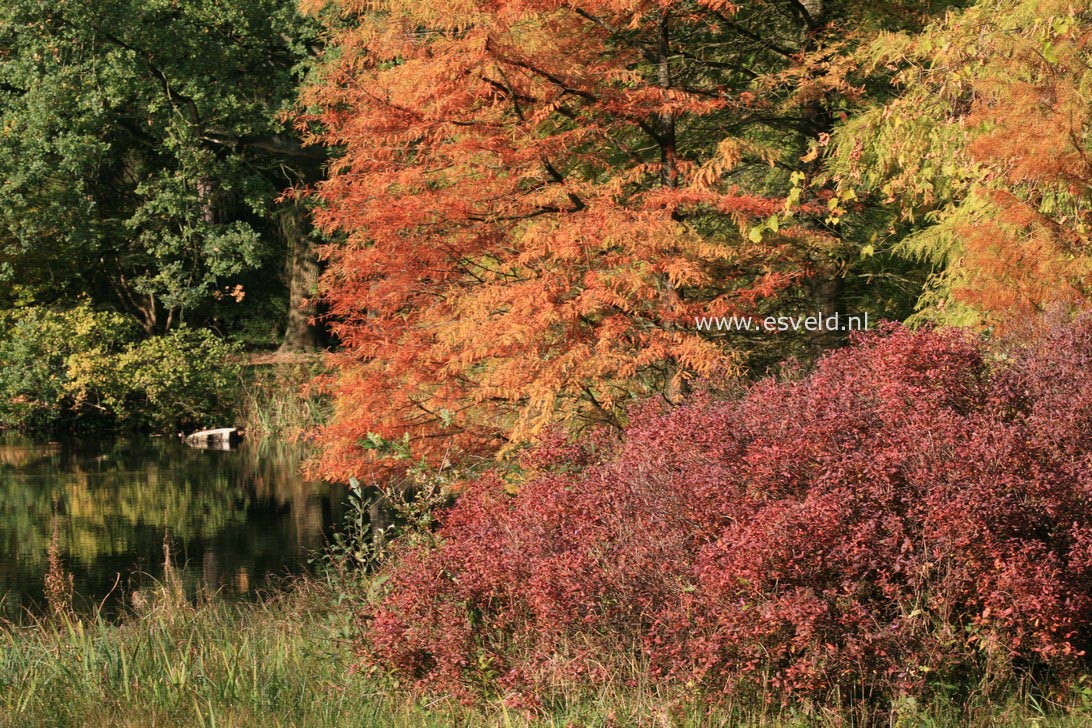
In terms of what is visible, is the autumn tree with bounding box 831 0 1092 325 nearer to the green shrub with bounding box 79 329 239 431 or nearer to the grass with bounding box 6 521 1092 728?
the grass with bounding box 6 521 1092 728

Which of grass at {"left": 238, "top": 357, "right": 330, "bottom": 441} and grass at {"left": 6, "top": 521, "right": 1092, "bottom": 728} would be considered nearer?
grass at {"left": 6, "top": 521, "right": 1092, "bottom": 728}

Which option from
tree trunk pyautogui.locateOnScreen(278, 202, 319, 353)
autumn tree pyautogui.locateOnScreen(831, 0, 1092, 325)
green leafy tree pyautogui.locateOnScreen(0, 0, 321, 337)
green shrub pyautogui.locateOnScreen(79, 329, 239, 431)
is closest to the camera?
autumn tree pyautogui.locateOnScreen(831, 0, 1092, 325)

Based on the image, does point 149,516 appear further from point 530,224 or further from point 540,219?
point 530,224

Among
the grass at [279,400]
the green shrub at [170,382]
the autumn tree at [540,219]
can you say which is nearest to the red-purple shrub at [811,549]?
the autumn tree at [540,219]

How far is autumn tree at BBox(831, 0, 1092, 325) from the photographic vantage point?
25.0ft

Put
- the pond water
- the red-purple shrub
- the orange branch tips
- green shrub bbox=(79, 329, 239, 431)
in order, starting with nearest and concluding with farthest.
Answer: the red-purple shrub, the orange branch tips, the pond water, green shrub bbox=(79, 329, 239, 431)

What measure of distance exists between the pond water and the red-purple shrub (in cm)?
520

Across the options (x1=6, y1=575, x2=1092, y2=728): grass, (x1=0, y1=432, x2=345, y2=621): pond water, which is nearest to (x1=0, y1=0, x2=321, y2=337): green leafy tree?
(x1=0, y1=432, x2=345, y2=621): pond water

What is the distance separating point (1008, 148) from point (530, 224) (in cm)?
370

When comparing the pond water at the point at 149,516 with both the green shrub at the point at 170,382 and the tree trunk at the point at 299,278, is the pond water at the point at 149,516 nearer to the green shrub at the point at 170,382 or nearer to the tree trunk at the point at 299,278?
the green shrub at the point at 170,382

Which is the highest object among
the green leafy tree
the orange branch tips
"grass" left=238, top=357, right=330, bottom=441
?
the green leafy tree

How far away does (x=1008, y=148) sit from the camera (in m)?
7.68

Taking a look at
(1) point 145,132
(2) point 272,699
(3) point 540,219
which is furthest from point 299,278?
(2) point 272,699

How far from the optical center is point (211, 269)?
79.3ft
